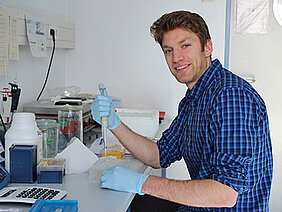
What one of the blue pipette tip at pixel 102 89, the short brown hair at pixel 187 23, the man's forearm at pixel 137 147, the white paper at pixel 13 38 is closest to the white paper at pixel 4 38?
the white paper at pixel 13 38

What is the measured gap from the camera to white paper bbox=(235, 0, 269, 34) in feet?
8.70

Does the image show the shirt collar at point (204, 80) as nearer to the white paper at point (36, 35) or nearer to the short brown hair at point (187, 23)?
the short brown hair at point (187, 23)

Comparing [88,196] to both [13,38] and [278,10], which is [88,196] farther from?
[278,10]

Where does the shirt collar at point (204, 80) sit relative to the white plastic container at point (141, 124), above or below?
above

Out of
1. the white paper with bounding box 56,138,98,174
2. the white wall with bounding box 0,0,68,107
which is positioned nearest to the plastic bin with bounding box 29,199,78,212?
the white paper with bounding box 56,138,98,174

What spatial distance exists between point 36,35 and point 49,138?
30.7 inches

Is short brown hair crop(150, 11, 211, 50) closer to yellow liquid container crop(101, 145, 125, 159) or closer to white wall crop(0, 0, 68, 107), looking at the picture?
yellow liquid container crop(101, 145, 125, 159)

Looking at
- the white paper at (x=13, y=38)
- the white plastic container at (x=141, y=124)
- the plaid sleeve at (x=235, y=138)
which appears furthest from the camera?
the white plastic container at (x=141, y=124)

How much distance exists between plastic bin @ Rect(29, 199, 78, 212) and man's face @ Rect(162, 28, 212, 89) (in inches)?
29.1

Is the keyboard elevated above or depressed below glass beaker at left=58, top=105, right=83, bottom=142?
below

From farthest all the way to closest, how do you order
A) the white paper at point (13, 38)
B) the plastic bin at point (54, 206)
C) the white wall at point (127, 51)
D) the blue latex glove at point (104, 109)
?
the white wall at point (127, 51) < the white paper at point (13, 38) < the blue latex glove at point (104, 109) < the plastic bin at point (54, 206)

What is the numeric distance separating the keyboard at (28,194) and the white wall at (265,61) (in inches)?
78.4

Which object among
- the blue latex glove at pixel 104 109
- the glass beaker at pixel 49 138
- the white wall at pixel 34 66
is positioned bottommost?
the glass beaker at pixel 49 138

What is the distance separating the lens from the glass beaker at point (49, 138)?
138cm
